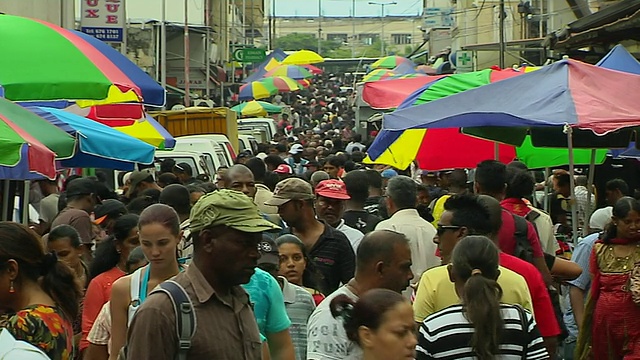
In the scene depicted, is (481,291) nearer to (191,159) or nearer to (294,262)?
(294,262)

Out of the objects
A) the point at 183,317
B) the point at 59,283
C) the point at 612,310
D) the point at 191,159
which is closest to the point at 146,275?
the point at 59,283

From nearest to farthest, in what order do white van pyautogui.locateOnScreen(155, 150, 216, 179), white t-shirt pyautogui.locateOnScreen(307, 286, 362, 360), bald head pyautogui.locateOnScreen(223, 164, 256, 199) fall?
1. white t-shirt pyautogui.locateOnScreen(307, 286, 362, 360)
2. bald head pyautogui.locateOnScreen(223, 164, 256, 199)
3. white van pyautogui.locateOnScreen(155, 150, 216, 179)

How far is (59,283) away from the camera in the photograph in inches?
206

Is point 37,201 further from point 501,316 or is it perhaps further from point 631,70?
point 501,316

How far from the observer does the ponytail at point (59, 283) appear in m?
5.21

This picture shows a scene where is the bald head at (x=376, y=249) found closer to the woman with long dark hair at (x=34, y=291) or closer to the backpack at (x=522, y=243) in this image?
the woman with long dark hair at (x=34, y=291)

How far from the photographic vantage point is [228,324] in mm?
4551

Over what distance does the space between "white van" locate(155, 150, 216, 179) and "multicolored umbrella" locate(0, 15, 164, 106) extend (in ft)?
27.6

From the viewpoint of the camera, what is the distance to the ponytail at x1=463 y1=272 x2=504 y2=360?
18.0ft

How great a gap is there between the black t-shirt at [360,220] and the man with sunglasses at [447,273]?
10.2 ft

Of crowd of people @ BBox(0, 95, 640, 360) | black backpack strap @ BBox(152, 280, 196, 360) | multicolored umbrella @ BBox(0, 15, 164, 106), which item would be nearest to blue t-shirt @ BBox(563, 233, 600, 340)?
crowd of people @ BBox(0, 95, 640, 360)

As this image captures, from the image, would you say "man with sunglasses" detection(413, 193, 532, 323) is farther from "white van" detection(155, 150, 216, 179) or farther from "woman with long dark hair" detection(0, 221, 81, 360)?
"white van" detection(155, 150, 216, 179)

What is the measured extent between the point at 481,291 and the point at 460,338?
236mm

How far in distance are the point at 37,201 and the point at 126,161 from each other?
136 inches
